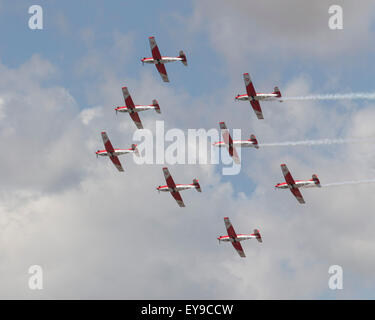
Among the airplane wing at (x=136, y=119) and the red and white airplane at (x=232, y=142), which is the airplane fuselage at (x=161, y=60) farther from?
the red and white airplane at (x=232, y=142)

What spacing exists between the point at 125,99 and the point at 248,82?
890 inches

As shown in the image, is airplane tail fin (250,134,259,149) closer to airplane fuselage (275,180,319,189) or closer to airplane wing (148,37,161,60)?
airplane fuselage (275,180,319,189)

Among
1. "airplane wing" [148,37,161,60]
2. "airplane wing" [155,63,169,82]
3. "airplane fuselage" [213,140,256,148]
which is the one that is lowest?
"airplane fuselage" [213,140,256,148]

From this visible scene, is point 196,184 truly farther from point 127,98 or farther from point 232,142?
point 127,98

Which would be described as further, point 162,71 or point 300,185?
point 162,71

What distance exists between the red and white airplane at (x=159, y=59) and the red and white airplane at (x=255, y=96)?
37.2 ft

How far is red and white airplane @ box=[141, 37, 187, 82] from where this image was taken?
164m

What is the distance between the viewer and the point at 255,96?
6358 inches

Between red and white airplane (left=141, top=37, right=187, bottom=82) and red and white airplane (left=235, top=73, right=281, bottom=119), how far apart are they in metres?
11.3

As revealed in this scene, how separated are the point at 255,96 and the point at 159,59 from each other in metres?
18.0

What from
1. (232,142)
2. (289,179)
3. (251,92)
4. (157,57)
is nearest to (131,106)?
(157,57)

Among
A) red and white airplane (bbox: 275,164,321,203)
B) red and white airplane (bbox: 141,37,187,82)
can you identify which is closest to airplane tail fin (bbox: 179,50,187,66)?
red and white airplane (bbox: 141,37,187,82)
